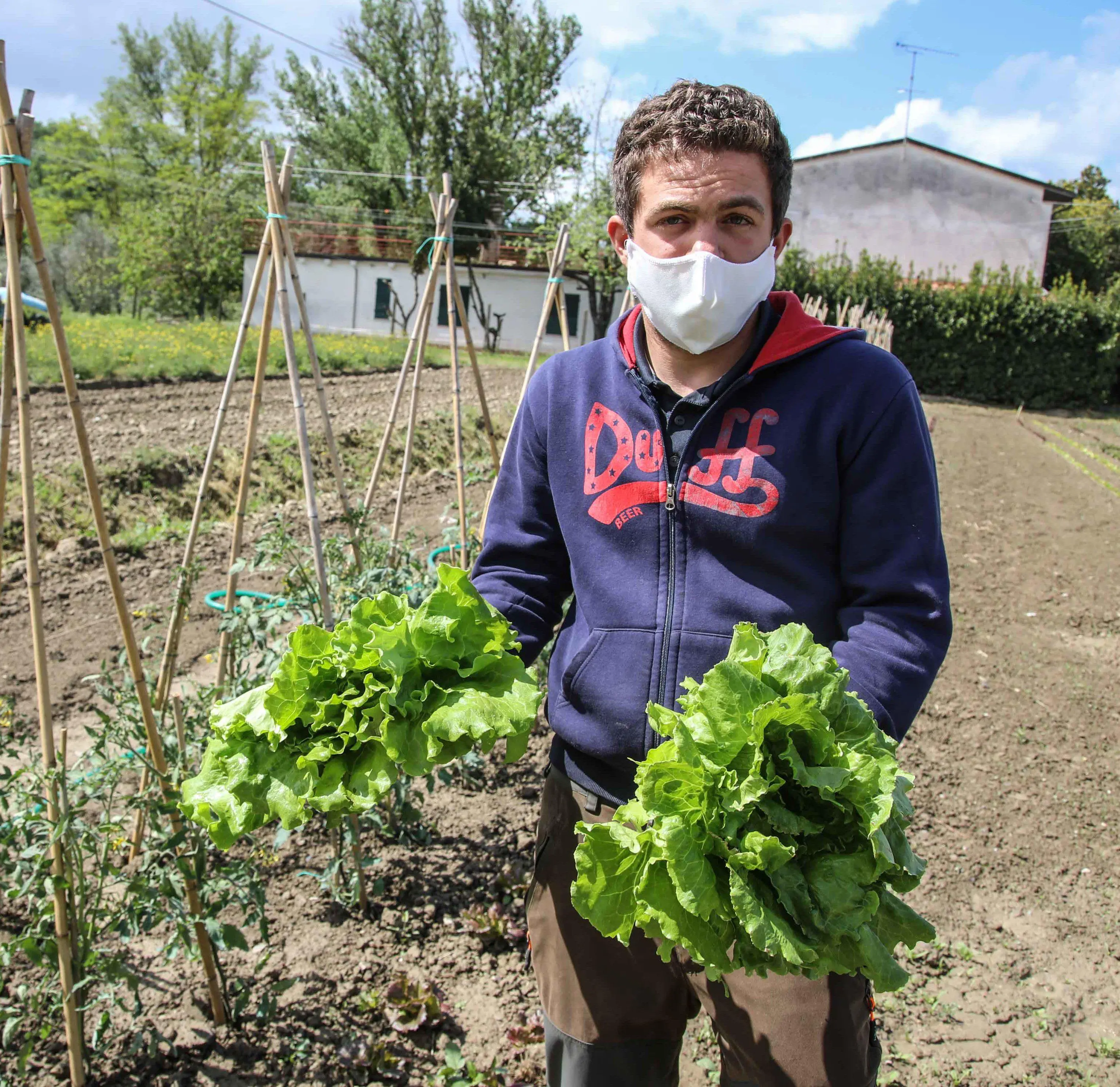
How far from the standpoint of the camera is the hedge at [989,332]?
26.7 m

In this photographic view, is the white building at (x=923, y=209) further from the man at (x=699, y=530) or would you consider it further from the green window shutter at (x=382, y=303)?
the man at (x=699, y=530)

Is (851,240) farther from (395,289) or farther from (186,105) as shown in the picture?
(186,105)

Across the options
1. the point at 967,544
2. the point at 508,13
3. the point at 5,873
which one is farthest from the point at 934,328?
the point at 5,873

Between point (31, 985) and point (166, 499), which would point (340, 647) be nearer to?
point (31, 985)

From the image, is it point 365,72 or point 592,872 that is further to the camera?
point 365,72

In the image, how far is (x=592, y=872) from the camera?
143 cm

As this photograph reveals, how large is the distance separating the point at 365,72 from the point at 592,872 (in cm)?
4255

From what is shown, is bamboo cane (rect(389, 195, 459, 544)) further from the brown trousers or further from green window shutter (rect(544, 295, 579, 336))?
green window shutter (rect(544, 295, 579, 336))

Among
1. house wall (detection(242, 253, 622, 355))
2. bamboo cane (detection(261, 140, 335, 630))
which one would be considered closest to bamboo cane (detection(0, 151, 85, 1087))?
bamboo cane (detection(261, 140, 335, 630))

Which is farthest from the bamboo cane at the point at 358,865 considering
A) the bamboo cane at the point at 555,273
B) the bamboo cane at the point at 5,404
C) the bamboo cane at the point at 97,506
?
the bamboo cane at the point at 555,273

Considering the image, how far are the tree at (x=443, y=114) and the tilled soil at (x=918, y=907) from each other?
33.7 meters

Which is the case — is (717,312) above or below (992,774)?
above

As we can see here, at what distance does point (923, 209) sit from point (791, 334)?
33.7 meters

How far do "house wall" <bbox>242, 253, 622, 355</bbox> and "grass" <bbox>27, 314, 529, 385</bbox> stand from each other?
18.1 ft
